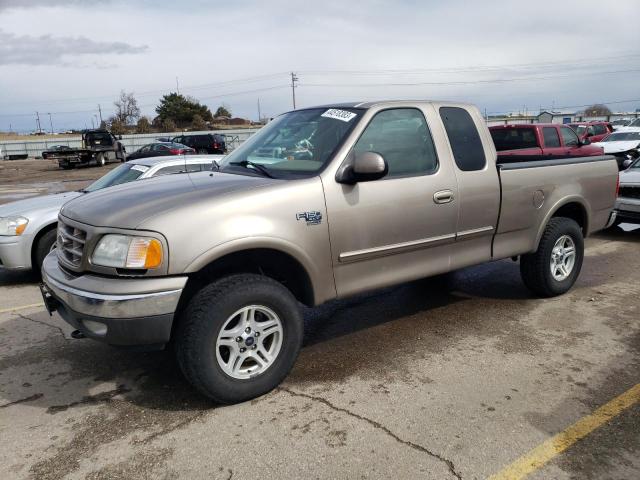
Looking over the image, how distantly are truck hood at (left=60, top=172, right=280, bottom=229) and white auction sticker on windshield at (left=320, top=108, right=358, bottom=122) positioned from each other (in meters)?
0.81

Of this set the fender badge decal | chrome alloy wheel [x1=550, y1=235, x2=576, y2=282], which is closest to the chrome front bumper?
the fender badge decal

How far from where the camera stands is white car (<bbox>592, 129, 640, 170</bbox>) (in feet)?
59.3

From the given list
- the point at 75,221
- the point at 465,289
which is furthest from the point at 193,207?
the point at 465,289

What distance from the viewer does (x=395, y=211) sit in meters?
3.88

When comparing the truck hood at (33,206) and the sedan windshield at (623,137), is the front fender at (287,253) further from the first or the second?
the sedan windshield at (623,137)

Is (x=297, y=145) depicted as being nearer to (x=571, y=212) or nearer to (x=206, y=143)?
(x=571, y=212)

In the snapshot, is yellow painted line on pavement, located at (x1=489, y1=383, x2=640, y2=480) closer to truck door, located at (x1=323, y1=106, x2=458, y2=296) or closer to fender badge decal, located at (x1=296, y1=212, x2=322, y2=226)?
truck door, located at (x1=323, y1=106, x2=458, y2=296)

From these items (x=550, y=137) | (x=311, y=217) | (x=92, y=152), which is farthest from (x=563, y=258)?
(x=92, y=152)

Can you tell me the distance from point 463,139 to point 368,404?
2351mm

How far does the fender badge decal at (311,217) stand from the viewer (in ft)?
11.3

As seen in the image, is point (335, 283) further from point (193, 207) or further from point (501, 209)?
point (501, 209)

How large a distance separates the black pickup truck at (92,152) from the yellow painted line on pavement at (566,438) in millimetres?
30730

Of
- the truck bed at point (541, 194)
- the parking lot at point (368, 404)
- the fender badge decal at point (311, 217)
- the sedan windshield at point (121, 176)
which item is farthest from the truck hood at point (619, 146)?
the fender badge decal at point (311, 217)

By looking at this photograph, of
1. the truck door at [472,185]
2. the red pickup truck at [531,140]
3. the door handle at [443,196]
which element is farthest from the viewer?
the red pickup truck at [531,140]
